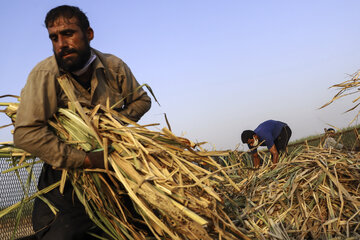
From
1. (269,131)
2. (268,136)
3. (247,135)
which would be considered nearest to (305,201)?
(268,136)

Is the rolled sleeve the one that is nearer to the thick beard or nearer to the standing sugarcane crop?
the standing sugarcane crop

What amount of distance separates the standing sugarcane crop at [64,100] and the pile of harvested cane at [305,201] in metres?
0.86

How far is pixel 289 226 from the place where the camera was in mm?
1979

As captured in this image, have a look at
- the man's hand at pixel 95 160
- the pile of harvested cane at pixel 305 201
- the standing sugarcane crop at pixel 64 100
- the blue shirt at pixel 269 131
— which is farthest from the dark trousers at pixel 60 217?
the blue shirt at pixel 269 131

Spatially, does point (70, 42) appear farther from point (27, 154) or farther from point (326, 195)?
point (326, 195)

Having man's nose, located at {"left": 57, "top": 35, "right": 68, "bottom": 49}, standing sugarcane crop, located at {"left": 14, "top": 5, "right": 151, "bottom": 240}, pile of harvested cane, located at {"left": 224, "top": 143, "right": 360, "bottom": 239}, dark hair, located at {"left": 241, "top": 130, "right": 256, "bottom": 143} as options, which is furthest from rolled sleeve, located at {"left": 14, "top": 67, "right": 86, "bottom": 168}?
dark hair, located at {"left": 241, "top": 130, "right": 256, "bottom": 143}

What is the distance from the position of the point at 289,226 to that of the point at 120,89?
54.0 inches

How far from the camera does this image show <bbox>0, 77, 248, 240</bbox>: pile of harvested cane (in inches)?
60.1

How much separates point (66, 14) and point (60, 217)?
1.18 meters

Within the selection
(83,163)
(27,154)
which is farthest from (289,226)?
(27,154)

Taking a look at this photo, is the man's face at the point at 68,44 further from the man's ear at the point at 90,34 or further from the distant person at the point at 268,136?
the distant person at the point at 268,136

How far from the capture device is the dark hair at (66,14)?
2.05 m

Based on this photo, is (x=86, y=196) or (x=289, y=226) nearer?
(x=86, y=196)

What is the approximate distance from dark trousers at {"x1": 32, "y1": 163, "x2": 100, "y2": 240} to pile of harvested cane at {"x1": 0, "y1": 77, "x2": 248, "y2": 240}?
0.21 ft
